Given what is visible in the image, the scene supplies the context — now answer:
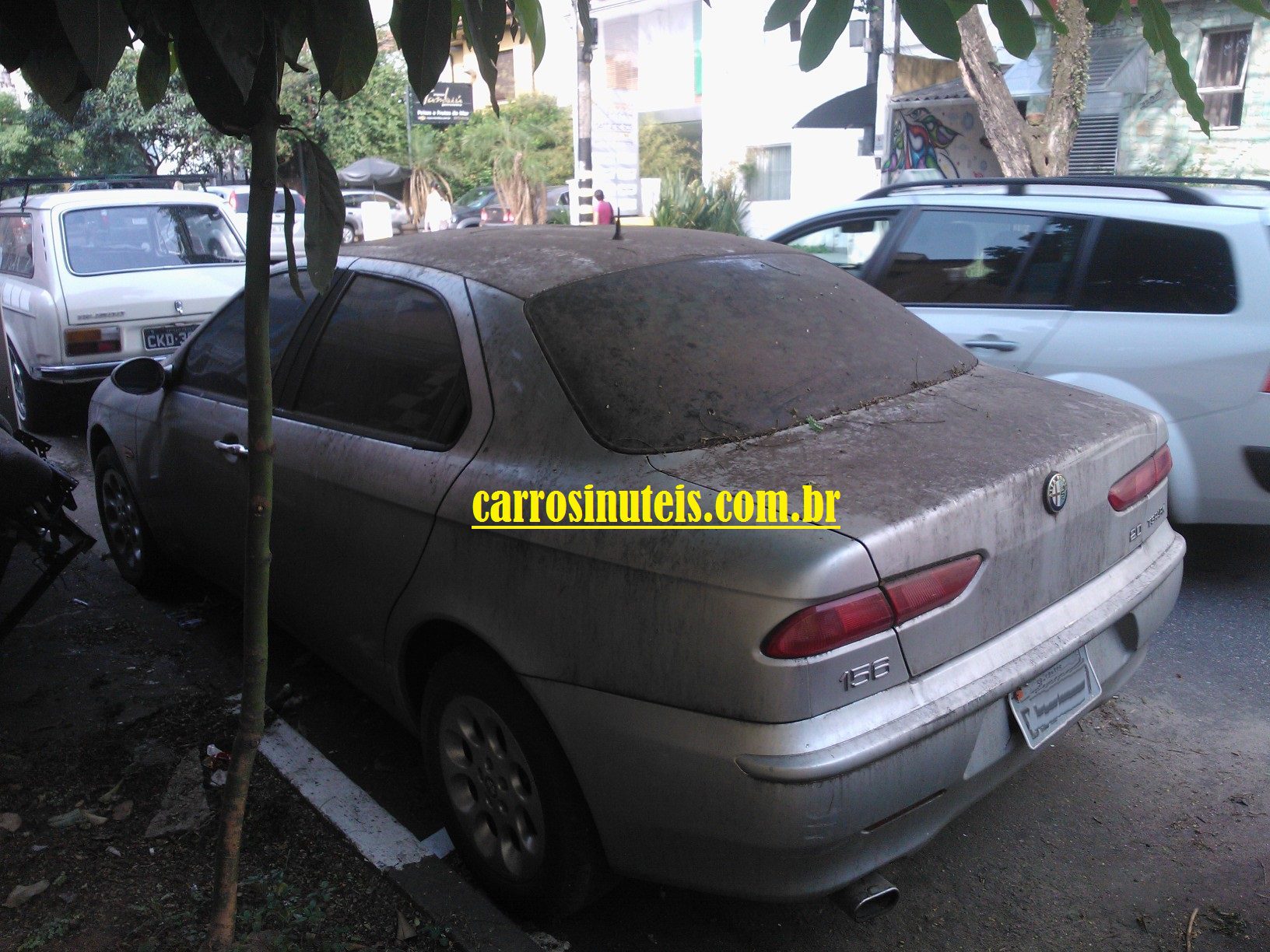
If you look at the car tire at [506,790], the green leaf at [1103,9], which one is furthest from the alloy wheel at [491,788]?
the green leaf at [1103,9]

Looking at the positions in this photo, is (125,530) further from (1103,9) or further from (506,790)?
(1103,9)

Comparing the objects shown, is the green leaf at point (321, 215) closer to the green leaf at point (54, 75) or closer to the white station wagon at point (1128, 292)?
the green leaf at point (54, 75)

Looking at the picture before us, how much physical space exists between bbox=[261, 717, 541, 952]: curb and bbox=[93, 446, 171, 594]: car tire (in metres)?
1.42

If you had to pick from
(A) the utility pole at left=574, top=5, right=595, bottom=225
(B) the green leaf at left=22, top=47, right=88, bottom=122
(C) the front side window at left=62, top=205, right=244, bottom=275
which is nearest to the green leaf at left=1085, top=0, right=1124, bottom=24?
(B) the green leaf at left=22, top=47, right=88, bottom=122

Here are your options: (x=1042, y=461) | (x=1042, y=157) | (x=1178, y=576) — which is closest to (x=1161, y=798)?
(x=1178, y=576)

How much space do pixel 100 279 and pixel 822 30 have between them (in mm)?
6955

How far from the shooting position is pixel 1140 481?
2.93 metres

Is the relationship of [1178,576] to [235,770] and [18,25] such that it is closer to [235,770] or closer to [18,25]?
[235,770]

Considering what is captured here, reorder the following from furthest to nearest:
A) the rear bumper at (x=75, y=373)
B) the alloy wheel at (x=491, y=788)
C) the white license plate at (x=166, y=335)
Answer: the white license plate at (x=166, y=335), the rear bumper at (x=75, y=373), the alloy wheel at (x=491, y=788)

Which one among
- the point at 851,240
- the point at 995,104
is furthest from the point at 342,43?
the point at 995,104

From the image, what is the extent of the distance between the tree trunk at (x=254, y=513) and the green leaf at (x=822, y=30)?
1208 millimetres

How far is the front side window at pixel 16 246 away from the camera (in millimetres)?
8469

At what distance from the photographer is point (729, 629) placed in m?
2.14

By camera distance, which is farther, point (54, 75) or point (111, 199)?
point (111, 199)
